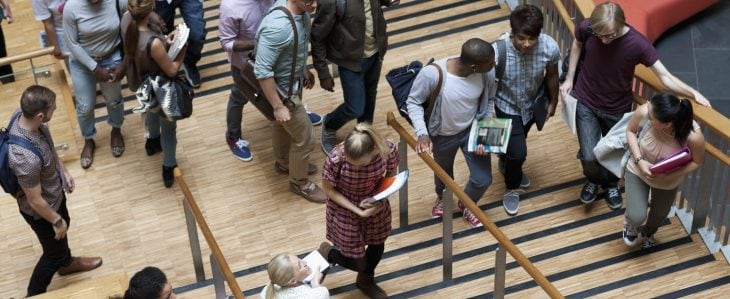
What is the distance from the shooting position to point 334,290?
7.26 metres

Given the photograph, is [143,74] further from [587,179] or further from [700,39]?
[700,39]

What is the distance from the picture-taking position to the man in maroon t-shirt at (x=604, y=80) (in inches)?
277

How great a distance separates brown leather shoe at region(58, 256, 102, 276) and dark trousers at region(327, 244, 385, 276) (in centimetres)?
169

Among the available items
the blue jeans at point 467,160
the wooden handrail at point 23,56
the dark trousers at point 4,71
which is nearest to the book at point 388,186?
the blue jeans at point 467,160

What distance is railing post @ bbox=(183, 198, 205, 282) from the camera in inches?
274

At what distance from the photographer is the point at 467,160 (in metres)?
7.57

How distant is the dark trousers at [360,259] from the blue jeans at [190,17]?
277cm

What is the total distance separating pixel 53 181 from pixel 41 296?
2.32 ft

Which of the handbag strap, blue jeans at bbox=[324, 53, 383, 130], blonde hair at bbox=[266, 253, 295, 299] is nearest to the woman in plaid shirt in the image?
blonde hair at bbox=[266, 253, 295, 299]

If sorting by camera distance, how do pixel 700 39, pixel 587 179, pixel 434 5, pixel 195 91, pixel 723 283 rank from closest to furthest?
1. pixel 723 283
2. pixel 587 179
3. pixel 195 91
4. pixel 434 5
5. pixel 700 39

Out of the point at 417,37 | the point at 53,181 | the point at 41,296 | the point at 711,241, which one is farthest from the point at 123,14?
the point at 711,241

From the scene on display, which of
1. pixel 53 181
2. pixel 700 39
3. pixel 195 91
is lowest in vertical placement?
pixel 700 39

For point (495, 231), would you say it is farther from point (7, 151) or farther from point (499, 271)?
point (7, 151)

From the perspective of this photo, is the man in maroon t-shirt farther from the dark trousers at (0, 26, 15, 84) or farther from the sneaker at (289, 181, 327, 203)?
the dark trousers at (0, 26, 15, 84)
